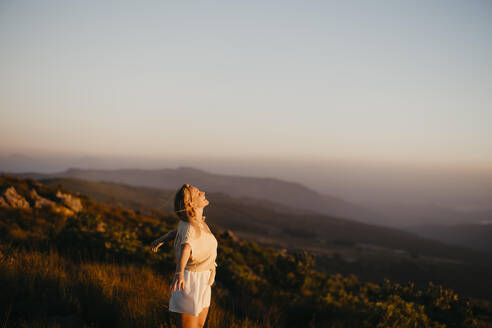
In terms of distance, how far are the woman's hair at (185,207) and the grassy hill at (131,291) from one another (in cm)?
151

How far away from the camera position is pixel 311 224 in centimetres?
5388

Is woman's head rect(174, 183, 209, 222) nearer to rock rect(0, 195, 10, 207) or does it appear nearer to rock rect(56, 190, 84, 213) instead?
rock rect(0, 195, 10, 207)

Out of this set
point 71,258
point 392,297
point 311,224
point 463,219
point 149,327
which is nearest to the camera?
point 149,327

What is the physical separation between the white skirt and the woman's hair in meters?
0.48

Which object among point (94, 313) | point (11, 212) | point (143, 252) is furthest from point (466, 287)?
point (11, 212)

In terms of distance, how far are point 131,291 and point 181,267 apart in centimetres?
227

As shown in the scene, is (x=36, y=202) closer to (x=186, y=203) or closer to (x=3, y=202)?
(x=3, y=202)

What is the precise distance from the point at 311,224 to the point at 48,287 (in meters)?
54.3

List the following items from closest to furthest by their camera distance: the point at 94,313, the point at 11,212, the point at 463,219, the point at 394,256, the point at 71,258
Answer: the point at 94,313 < the point at 71,258 < the point at 11,212 < the point at 394,256 < the point at 463,219

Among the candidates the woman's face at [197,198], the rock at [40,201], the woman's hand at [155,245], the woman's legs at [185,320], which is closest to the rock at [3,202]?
the rock at [40,201]

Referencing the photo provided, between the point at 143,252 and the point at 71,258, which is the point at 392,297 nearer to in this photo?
the point at 143,252

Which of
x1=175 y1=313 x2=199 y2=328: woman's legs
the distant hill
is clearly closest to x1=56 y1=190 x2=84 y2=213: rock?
x1=175 y1=313 x2=199 y2=328: woman's legs

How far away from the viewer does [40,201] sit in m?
10.5

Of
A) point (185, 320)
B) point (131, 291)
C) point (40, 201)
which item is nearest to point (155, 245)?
point (185, 320)
